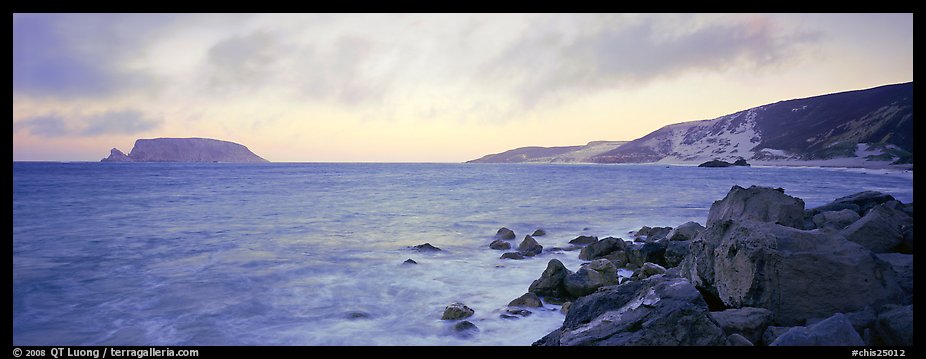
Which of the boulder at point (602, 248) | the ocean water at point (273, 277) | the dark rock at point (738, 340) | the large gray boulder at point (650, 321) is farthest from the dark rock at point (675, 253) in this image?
the dark rock at point (738, 340)

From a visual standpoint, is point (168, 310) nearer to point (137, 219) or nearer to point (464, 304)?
point (464, 304)

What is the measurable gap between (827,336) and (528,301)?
4175mm

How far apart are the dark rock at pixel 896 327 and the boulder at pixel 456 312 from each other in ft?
15.6

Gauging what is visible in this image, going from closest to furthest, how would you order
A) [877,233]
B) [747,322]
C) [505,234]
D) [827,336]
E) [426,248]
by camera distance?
[827,336], [747,322], [877,233], [426,248], [505,234]

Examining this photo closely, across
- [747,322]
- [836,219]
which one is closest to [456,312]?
[747,322]

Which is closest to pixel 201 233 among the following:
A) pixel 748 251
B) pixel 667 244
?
pixel 667 244

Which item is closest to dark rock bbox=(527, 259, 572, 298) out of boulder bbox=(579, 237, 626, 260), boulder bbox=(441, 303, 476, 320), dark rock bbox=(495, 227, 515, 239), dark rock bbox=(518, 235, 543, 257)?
boulder bbox=(441, 303, 476, 320)

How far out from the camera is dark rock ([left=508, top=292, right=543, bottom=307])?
7059 millimetres

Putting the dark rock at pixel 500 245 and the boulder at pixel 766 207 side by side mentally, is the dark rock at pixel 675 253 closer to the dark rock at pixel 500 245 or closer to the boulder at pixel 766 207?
the boulder at pixel 766 207

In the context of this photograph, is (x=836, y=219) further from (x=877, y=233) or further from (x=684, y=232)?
(x=877, y=233)

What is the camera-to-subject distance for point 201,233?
15.7 meters

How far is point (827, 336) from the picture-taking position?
342 centimetres

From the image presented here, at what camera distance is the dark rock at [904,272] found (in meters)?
4.70
